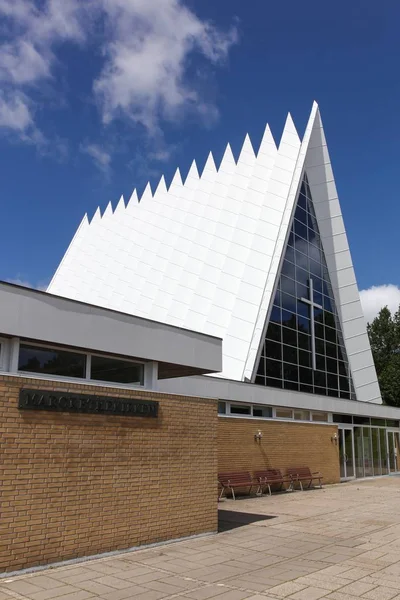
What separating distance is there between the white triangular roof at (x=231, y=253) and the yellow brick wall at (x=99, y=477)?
1142 centimetres

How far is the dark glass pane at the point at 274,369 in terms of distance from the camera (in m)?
24.8

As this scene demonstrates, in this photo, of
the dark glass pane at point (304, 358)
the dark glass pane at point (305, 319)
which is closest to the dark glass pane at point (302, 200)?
the dark glass pane at point (305, 319)

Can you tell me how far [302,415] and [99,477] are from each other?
1592 cm

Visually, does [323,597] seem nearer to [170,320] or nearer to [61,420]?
[61,420]

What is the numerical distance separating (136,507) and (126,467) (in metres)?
0.72

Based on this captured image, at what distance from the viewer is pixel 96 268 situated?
3750 centimetres

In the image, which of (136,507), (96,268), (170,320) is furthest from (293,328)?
(136,507)

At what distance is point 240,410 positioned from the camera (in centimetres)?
2059

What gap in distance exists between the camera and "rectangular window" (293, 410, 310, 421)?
23.7 m

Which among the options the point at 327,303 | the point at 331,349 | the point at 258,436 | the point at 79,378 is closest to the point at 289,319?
the point at 331,349

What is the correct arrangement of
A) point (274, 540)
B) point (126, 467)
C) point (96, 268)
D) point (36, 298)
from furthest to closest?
1. point (96, 268)
2. point (274, 540)
3. point (126, 467)
4. point (36, 298)

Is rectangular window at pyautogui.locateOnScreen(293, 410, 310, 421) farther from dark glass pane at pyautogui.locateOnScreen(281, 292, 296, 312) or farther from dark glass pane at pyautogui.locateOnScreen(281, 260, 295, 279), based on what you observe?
dark glass pane at pyautogui.locateOnScreen(281, 260, 295, 279)

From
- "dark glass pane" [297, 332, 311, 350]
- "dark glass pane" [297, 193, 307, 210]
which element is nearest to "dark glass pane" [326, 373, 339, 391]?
"dark glass pane" [297, 332, 311, 350]

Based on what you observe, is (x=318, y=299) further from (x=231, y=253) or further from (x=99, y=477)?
(x=99, y=477)
